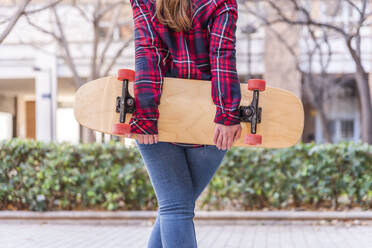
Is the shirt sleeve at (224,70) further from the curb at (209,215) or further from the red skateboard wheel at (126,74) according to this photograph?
the curb at (209,215)

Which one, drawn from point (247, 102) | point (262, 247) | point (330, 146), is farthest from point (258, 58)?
point (247, 102)

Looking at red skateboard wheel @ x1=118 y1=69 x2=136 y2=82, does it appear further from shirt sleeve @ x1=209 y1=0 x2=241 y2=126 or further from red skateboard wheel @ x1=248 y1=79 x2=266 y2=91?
red skateboard wheel @ x1=248 y1=79 x2=266 y2=91

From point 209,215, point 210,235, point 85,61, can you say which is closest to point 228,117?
point 210,235

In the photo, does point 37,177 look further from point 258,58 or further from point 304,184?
point 258,58

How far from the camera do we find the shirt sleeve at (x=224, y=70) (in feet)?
6.28

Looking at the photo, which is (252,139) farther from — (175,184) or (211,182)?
(211,182)

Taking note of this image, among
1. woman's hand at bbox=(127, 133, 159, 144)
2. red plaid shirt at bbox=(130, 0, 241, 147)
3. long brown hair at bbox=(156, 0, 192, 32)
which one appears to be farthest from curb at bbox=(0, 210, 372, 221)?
long brown hair at bbox=(156, 0, 192, 32)

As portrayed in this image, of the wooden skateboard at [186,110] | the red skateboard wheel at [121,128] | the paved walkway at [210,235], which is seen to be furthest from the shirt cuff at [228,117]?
the paved walkway at [210,235]

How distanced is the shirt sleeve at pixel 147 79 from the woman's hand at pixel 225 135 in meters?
0.29

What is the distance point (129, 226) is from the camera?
17.5 feet

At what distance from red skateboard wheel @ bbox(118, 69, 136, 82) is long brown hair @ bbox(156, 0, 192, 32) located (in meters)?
0.28

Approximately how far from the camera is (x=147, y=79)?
1.92 meters

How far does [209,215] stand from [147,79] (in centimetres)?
362

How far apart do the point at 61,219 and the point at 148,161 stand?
3.87 m
